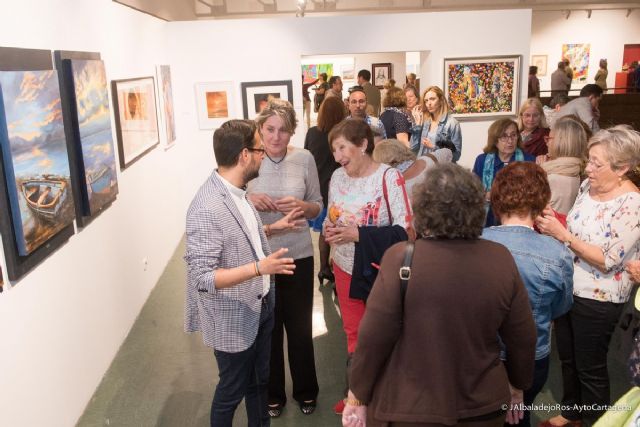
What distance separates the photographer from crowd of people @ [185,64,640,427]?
169 centimetres

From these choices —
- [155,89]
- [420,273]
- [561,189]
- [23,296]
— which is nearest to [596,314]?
[561,189]

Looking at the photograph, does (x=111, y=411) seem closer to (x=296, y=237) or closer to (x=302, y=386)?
(x=302, y=386)

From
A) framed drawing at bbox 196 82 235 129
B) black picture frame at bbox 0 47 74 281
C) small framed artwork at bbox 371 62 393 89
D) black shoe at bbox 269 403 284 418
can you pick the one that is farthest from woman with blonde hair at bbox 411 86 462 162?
small framed artwork at bbox 371 62 393 89

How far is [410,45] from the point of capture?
7.46 m

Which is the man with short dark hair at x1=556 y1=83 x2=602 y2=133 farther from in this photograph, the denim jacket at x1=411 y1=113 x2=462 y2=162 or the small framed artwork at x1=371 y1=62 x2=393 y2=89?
the small framed artwork at x1=371 y1=62 x2=393 y2=89

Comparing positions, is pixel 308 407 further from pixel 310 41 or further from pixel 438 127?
pixel 310 41

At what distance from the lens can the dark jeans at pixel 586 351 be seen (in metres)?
2.72

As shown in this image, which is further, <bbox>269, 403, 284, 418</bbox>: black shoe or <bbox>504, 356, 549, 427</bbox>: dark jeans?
<bbox>269, 403, 284, 418</bbox>: black shoe

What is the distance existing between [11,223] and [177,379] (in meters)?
1.77

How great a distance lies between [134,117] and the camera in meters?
5.10

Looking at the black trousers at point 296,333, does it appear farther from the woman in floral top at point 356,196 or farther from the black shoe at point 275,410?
the woman in floral top at point 356,196

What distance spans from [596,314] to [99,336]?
10.7 ft

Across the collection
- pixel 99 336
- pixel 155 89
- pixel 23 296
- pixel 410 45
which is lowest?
pixel 99 336

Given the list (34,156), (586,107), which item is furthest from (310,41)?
(34,156)
